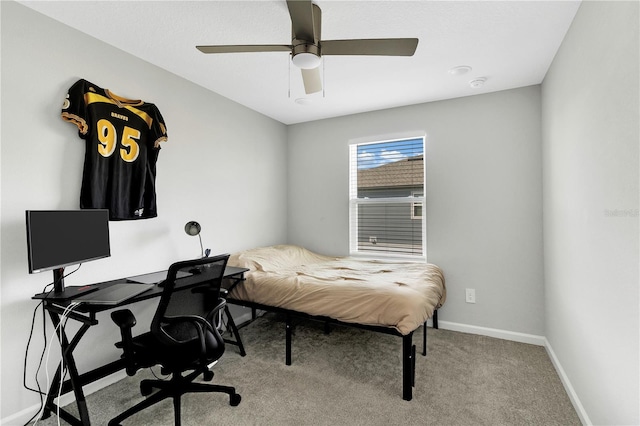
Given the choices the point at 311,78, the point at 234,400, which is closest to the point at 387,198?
the point at 311,78

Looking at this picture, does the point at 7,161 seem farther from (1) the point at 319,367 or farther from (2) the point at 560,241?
(2) the point at 560,241

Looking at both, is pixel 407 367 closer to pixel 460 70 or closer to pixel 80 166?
pixel 460 70

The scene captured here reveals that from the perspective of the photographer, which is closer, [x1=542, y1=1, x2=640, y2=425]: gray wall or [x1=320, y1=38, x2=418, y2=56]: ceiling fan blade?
[x1=542, y1=1, x2=640, y2=425]: gray wall

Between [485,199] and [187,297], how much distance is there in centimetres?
297

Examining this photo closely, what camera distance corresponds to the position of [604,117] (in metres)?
1.53

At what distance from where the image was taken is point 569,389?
6.86 feet

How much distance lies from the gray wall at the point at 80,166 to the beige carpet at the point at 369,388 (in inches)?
31.3

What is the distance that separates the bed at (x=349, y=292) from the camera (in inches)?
84.8

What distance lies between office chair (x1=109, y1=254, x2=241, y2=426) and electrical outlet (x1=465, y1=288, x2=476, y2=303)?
2.60m

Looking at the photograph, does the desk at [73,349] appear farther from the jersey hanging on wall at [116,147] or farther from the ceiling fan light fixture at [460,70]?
the ceiling fan light fixture at [460,70]

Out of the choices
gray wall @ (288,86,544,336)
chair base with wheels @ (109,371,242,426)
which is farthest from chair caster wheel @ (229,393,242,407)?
gray wall @ (288,86,544,336)

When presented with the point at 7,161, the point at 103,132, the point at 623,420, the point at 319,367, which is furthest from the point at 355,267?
the point at 7,161

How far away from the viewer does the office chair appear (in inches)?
66.5

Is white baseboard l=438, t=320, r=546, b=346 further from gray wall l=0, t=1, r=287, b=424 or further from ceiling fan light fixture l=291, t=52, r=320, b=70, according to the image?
ceiling fan light fixture l=291, t=52, r=320, b=70
